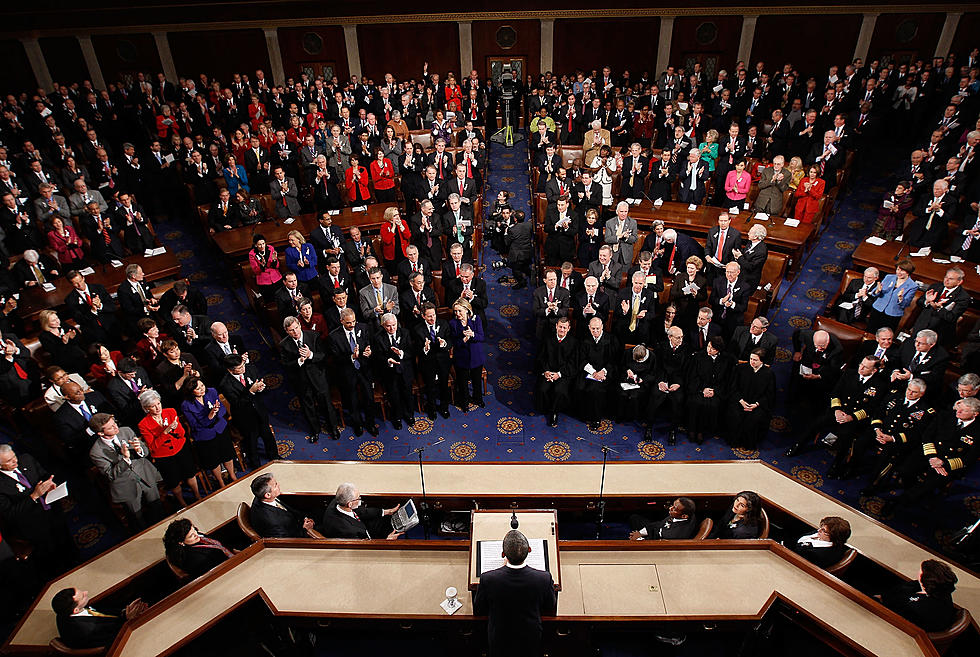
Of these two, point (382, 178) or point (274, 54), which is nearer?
point (382, 178)

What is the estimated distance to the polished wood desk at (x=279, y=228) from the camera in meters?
9.05

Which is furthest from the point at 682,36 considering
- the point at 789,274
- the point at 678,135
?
the point at 789,274

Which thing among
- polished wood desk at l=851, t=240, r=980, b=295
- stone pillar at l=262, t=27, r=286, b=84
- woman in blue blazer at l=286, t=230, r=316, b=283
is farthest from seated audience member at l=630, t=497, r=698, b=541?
stone pillar at l=262, t=27, r=286, b=84

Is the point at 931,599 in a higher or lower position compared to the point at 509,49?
lower

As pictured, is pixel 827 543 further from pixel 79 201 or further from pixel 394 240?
pixel 79 201

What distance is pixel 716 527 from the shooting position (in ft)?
16.5

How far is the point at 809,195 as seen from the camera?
9047 mm

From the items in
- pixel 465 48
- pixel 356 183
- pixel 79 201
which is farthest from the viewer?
pixel 465 48

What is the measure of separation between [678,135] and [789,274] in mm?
3172

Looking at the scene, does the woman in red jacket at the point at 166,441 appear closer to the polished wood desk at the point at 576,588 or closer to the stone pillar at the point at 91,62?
the polished wood desk at the point at 576,588

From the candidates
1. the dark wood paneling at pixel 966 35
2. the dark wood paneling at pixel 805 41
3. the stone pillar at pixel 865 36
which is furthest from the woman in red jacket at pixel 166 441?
the dark wood paneling at pixel 966 35

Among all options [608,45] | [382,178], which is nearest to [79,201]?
[382,178]

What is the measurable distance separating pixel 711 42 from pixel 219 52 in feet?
46.3

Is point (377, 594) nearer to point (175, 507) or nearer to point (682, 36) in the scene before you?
point (175, 507)
